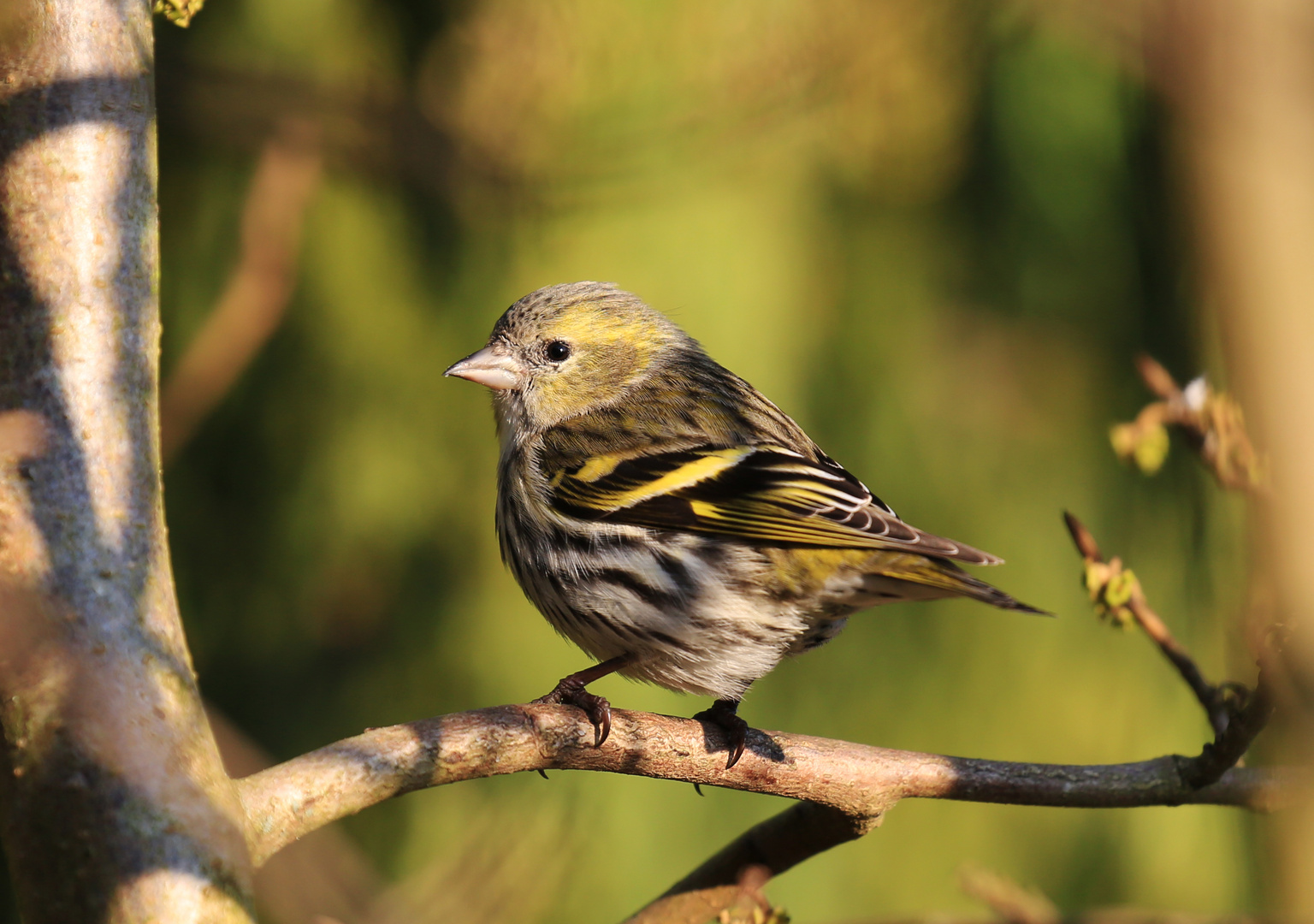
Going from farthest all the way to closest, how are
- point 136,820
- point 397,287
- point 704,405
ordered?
point 397,287, point 704,405, point 136,820

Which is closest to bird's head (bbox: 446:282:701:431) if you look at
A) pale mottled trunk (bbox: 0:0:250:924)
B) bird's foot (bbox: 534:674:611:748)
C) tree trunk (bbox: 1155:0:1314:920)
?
bird's foot (bbox: 534:674:611:748)

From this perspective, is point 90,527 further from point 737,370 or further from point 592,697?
point 737,370

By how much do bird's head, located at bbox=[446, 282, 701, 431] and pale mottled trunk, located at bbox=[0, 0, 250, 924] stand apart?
138 centimetres

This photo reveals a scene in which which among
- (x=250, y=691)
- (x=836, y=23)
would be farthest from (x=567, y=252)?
(x=250, y=691)

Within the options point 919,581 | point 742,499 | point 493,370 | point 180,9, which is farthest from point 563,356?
point 180,9

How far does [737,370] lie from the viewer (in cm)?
438

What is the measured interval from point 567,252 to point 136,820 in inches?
119

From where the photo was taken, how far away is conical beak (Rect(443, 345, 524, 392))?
10.2 ft

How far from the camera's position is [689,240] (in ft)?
14.5

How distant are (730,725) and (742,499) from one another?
527 mm

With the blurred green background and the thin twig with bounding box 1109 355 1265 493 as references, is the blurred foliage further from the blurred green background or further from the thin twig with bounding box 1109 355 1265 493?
the thin twig with bounding box 1109 355 1265 493

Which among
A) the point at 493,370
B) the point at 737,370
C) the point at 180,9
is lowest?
the point at 493,370

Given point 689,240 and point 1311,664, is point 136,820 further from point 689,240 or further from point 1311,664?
point 689,240

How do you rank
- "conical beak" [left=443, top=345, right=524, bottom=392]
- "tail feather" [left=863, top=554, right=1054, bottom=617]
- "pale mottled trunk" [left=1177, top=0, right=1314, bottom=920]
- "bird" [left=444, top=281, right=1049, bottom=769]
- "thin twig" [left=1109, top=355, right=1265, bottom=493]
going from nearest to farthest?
"pale mottled trunk" [left=1177, top=0, right=1314, bottom=920] → "thin twig" [left=1109, top=355, right=1265, bottom=493] → "tail feather" [left=863, top=554, right=1054, bottom=617] → "bird" [left=444, top=281, right=1049, bottom=769] → "conical beak" [left=443, top=345, right=524, bottom=392]
